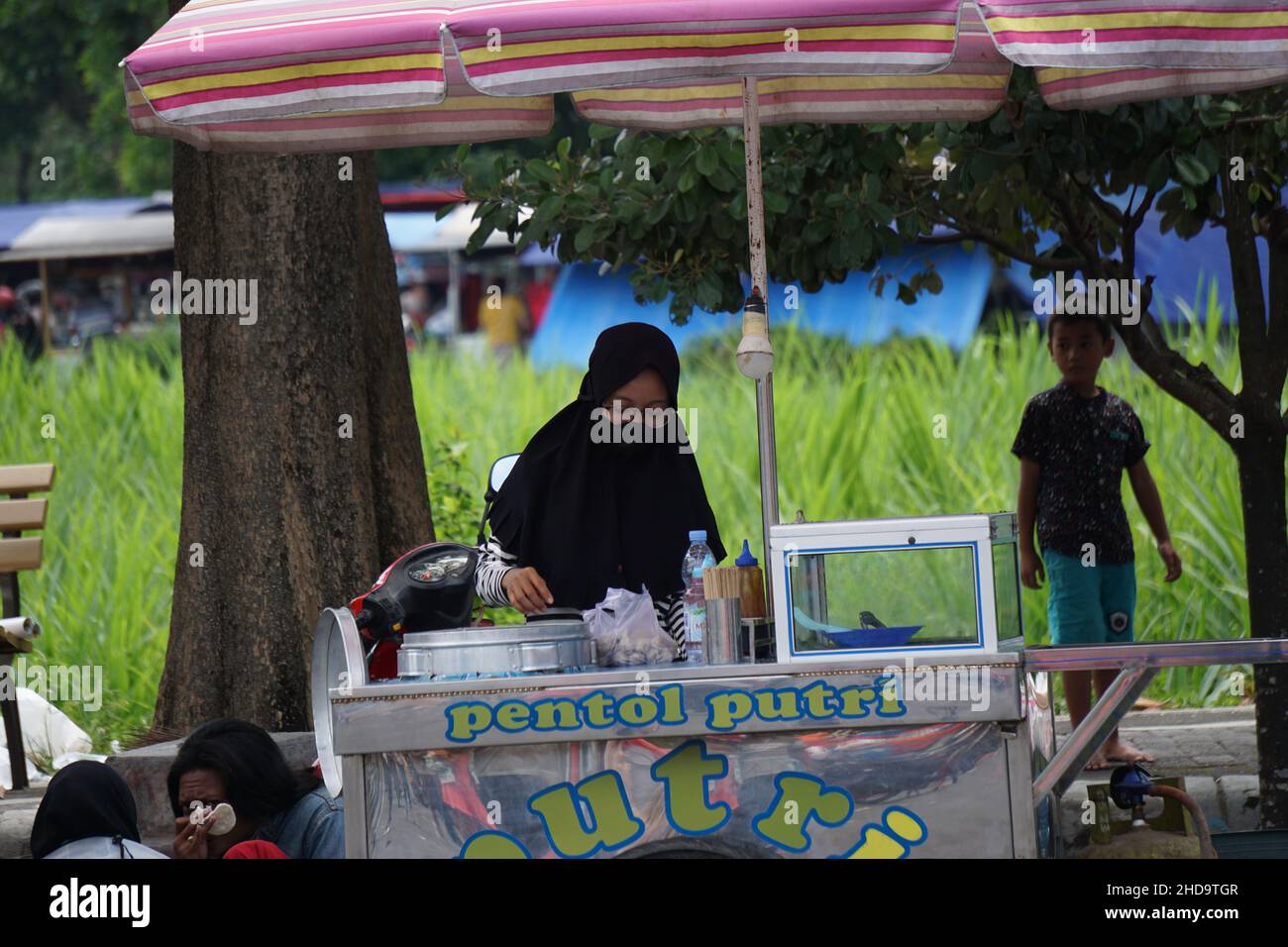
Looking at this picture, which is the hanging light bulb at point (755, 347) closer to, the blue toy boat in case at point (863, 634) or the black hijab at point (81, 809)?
the blue toy boat in case at point (863, 634)

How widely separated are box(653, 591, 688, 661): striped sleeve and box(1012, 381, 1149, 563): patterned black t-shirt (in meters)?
2.19

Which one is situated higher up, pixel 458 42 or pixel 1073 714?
pixel 458 42

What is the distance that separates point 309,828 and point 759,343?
5.57 ft

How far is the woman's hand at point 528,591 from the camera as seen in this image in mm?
3895

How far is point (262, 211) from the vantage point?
5648mm

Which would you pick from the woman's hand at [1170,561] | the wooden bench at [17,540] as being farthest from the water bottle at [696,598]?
the wooden bench at [17,540]

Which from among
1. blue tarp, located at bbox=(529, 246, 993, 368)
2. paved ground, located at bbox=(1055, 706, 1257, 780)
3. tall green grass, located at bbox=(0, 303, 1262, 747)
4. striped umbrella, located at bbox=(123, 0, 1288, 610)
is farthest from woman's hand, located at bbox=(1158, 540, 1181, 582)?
blue tarp, located at bbox=(529, 246, 993, 368)

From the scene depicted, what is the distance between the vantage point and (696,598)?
3.69 m

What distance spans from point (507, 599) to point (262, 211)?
2.28 metres

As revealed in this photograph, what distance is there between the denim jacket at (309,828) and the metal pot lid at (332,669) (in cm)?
30

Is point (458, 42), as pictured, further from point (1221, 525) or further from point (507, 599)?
point (1221, 525)

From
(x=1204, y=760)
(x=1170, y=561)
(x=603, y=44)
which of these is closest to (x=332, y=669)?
(x=603, y=44)
